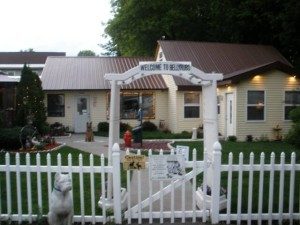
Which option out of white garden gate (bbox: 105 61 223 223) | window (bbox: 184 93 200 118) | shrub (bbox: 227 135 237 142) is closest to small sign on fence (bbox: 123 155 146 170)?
white garden gate (bbox: 105 61 223 223)

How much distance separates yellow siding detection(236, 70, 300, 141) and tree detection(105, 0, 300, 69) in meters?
8.47

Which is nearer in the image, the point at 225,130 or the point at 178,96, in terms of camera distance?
the point at 225,130

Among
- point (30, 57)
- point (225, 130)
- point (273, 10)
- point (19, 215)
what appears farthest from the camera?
point (30, 57)

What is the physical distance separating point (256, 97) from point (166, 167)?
1513 centimetres

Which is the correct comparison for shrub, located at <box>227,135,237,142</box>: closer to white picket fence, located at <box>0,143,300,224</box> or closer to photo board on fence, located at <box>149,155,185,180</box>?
white picket fence, located at <box>0,143,300,224</box>

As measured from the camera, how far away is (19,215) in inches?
288

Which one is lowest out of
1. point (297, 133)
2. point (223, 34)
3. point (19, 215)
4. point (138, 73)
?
point (19, 215)

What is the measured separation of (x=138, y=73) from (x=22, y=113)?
14.2 metres

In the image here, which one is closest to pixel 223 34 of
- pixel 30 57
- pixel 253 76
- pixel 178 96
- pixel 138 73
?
pixel 178 96

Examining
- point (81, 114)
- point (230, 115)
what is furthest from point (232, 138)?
point (81, 114)

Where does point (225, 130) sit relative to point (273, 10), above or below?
below

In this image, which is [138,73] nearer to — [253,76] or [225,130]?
[253,76]

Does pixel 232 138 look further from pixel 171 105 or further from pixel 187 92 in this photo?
pixel 171 105

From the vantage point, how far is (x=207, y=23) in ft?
120
